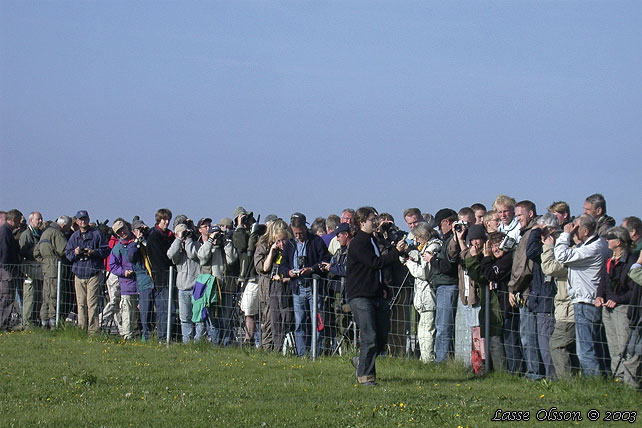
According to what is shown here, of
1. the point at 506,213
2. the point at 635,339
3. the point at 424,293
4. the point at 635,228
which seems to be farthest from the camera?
the point at 506,213

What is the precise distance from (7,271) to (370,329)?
10.3 metres

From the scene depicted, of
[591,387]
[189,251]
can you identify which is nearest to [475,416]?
[591,387]

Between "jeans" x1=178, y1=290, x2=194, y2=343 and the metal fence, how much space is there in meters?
0.02

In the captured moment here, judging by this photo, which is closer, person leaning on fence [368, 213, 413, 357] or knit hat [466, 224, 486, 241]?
knit hat [466, 224, 486, 241]

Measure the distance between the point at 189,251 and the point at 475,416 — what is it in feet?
26.7

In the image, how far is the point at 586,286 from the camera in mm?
12844

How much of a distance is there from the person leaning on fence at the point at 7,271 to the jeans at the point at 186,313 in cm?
444

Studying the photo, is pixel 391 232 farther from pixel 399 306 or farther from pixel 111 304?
pixel 111 304

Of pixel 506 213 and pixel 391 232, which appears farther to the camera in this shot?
pixel 391 232

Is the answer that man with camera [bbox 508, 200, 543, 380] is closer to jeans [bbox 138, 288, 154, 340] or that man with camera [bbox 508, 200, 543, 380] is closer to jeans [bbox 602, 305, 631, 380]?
jeans [bbox 602, 305, 631, 380]

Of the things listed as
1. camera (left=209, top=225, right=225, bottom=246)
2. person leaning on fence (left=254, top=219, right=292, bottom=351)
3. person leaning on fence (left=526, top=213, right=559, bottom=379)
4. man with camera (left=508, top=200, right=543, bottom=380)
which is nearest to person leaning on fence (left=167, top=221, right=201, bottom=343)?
camera (left=209, top=225, right=225, bottom=246)

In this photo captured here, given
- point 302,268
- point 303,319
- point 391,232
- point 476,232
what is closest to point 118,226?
point 302,268

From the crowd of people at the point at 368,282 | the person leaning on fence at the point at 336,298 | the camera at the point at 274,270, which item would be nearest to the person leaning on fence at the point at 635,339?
the crowd of people at the point at 368,282

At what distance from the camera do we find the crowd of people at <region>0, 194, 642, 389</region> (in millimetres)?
12906
